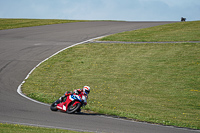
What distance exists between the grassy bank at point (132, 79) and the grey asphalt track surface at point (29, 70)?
1.09 m

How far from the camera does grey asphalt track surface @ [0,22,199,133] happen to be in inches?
454

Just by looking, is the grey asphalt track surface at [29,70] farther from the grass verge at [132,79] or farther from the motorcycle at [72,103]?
the grass verge at [132,79]

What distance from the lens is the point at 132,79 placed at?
73.3ft

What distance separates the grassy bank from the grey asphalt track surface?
1091 millimetres

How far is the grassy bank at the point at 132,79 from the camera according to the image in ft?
50.8

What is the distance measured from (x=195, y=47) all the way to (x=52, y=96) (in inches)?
703

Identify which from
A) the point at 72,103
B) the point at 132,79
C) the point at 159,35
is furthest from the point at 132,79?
the point at 159,35

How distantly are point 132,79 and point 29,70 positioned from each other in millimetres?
8445

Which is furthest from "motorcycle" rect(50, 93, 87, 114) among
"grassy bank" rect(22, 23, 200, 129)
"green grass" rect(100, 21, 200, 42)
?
"green grass" rect(100, 21, 200, 42)

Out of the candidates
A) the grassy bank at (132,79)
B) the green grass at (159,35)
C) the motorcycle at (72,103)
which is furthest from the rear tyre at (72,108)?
the green grass at (159,35)

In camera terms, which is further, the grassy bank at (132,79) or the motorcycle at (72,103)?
the grassy bank at (132,79)

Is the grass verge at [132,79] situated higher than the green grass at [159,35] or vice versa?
the green grass at [159,35]

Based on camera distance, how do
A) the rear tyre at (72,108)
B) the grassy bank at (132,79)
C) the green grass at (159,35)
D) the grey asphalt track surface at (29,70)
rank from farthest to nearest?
Result: the green grass at (159,35) < the grassy bank at (132,79) < the rear tyre at (72,108) < the grey asphalt track surface at (29,70)

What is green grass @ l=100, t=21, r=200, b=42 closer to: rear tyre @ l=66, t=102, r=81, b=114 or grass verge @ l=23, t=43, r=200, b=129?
grass verge @ l=23, t=43, r=200, b=129
